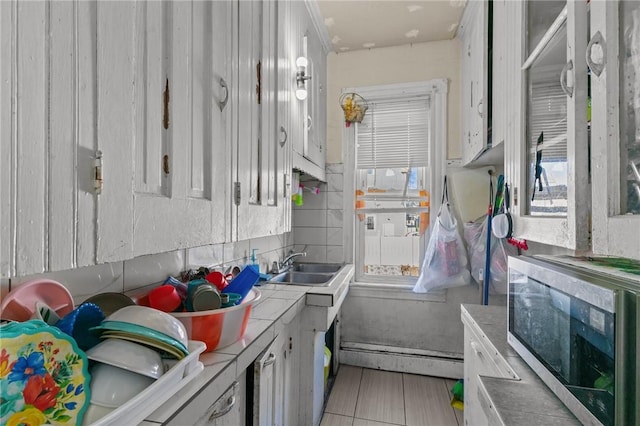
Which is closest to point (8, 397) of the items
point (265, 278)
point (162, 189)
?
point (162, 189)

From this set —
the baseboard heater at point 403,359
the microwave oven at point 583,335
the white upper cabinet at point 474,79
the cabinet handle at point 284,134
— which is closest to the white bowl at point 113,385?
the microwave oven at point 583,335

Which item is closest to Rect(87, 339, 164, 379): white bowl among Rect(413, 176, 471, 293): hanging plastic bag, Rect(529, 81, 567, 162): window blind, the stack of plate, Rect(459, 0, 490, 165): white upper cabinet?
the stack of plate

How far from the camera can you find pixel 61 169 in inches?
19.7

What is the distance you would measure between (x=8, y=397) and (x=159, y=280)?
0.75m

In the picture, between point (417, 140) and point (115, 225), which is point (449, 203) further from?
point (115, 225)

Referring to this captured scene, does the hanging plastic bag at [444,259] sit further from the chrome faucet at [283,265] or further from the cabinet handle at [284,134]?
the cabinet handle at [284,134]

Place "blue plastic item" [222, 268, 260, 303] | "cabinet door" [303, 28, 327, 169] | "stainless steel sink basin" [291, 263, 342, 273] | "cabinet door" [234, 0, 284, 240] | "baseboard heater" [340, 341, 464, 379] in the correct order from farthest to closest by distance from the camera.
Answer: "stainless steel sink basin" [291, 263, 342, 273] → "baseboard heater" [340, 341, 464, 379] → "cabinet door" [303, 28, 327, 169] → "cabinet door" [234, 0, 284, 240] → "blue plastic item" [222, 268, 260, 303]

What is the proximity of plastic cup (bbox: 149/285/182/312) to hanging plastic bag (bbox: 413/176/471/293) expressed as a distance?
1927 mm

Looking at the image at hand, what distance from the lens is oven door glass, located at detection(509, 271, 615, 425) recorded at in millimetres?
635

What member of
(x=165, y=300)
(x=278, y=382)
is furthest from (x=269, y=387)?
(x=165, y=300)

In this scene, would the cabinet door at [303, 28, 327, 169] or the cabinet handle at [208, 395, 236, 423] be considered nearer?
the cabinet handle at [208, 395, 236, 423]

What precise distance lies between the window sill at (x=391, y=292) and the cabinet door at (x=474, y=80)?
1110mm

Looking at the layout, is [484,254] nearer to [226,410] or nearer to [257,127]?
[257,127]

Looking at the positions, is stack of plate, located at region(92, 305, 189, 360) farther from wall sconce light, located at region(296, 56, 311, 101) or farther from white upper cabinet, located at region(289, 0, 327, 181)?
wall sconce light, located at region(296, 56, 311, 101)
